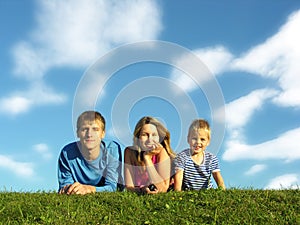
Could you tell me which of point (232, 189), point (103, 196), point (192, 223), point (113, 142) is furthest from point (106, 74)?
point (192, 223)

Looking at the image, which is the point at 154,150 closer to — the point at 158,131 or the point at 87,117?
the point at 158,131

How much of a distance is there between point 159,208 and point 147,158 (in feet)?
6.79

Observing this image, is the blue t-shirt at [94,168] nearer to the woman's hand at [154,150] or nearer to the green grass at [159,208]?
the woman's hand at [154,150]

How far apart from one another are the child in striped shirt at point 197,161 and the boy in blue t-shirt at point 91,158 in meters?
1.43

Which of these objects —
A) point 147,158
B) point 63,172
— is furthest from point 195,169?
point 63,172

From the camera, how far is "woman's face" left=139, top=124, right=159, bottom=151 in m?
9.74

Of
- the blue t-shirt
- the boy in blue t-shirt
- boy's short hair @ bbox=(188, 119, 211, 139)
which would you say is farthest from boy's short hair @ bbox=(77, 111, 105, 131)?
boy's short hair @ bbox=(188, 119, 211, 139)

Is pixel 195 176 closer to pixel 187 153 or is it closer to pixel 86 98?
pixel 187 153

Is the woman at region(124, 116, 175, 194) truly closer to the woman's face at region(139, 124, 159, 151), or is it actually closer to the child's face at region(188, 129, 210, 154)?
the woman's face at region(139, 124, 159, 151)

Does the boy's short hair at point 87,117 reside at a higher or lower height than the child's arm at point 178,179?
higher

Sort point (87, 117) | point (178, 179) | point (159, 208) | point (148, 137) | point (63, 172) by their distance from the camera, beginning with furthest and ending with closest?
point (63, 172) < point (87, 117) < point (148, 137) < point (178, 179) < point (159, 208)

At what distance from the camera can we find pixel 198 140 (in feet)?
32.4

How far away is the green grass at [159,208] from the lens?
7.16 meters

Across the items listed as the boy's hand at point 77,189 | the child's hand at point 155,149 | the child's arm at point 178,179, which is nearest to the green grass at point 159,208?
the boy's hand at point 77,189
